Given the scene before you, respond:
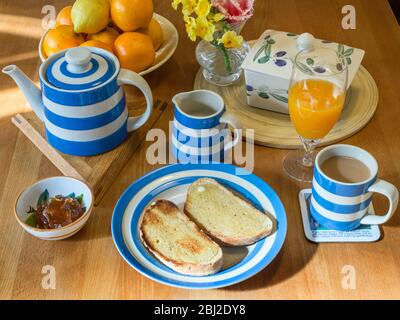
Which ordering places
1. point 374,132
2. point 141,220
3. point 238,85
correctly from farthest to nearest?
point 238,85 → point 374,132 → point 141,220

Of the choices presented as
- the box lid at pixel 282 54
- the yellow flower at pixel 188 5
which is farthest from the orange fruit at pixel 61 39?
the box lid at pixel 282 54

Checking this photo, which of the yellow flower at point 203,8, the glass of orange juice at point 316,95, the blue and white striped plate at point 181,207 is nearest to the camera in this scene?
the blue and white striped plate at point 181,207

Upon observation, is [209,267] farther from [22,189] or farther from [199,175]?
[22,189]

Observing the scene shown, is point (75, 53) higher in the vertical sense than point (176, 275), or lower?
higher

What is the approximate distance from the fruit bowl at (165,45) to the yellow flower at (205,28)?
0.17 metres

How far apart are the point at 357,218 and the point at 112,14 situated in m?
0.71

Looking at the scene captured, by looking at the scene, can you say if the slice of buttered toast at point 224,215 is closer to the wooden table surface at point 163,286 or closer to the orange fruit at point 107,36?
the wooden table surface at point 163,286

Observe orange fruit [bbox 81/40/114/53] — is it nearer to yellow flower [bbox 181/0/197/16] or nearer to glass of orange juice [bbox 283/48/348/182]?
yellow flower [bbox 181/0/197/16]

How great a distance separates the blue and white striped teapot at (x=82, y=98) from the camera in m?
1.10

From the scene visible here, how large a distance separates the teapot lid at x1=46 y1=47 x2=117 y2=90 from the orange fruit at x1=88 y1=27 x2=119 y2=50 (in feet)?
0.59

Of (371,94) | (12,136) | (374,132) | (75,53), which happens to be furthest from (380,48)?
(12,136)

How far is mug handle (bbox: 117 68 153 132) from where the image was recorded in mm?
1134

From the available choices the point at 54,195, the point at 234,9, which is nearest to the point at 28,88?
the point at 54,195
